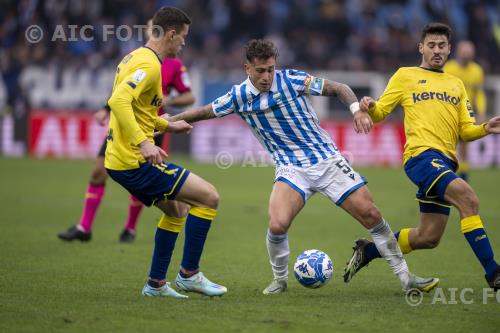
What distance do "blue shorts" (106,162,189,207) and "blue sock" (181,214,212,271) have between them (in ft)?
0.88

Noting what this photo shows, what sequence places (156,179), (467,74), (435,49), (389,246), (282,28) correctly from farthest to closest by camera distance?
(282,28) → (467,74) → (435,49) → (389,246) → (156,179)

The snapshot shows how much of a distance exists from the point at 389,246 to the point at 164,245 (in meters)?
1.81

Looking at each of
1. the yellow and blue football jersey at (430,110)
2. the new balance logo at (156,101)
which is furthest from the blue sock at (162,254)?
the yellow and blue football jersey at (430,110)

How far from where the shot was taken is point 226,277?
792 cm

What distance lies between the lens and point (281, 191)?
23.5 feet

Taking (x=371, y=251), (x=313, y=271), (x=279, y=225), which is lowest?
(x=313, y=271)

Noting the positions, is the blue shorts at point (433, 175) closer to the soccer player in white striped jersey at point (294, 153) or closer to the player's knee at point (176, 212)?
the soccer player in white striped jersey at point (294, 153)

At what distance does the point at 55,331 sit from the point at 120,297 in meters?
1.26

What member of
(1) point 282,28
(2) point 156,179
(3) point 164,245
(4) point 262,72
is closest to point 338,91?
(4) point 262,72

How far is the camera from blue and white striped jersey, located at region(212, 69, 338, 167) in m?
7.18

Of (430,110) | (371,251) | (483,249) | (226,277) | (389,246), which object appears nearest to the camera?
(483,249)

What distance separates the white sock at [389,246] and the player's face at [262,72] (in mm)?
1440

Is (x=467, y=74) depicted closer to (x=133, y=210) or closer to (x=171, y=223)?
(x=133, y=210)

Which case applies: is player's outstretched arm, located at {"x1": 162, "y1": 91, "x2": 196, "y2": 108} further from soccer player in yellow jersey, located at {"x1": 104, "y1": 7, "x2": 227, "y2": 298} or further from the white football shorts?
soccer player in yellow jersey, located at {"x1": 104, "y1": 7, "x2": 227, "y2": 298}
